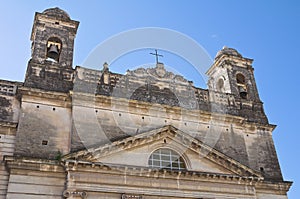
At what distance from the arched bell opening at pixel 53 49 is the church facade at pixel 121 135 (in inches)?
1.7

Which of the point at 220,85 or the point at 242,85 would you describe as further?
the point at 220,85

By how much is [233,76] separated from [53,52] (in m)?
8.68

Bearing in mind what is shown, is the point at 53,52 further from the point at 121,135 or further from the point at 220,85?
the point at 220,85

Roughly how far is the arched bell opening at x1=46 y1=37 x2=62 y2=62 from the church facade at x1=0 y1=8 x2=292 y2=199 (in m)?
0.04

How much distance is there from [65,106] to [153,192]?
461 centimetres

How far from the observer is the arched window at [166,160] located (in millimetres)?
14500

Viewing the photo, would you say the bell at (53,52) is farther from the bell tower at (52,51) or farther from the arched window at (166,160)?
the arched window at (166,160)

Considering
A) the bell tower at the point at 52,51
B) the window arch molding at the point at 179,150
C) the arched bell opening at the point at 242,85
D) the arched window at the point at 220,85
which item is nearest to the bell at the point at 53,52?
the bell tower at the point at 52,51

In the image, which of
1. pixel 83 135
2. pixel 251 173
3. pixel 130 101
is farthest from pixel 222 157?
pixel 83 135

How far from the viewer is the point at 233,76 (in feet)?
62.6

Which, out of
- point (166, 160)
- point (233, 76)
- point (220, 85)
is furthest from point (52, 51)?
point (233, 76)

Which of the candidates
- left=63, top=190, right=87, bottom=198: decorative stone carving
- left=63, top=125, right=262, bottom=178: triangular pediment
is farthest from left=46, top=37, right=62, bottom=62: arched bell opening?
left=63, top=190, right=87, bottom=198: decorative stone carving

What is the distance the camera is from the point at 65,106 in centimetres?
1464

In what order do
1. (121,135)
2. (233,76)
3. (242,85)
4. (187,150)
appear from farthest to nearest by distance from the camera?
(242,85), (233,76), (187,150), (121,135)
